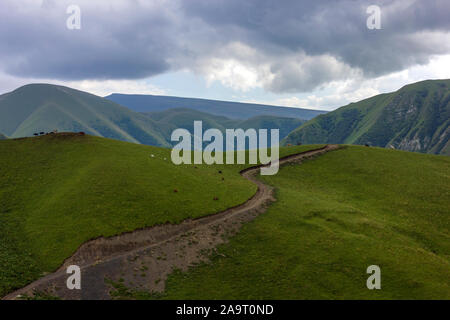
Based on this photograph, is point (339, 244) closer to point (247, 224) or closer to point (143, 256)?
point (247, 224)

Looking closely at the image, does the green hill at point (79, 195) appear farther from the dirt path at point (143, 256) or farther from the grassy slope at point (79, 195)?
the dirt path at point (143, 256)

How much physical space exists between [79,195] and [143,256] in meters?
19.2

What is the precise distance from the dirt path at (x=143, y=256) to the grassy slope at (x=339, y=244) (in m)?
2.20

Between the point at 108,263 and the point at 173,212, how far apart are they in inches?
544

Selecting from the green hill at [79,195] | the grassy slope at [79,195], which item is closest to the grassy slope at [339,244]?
the green hill at [79,195]

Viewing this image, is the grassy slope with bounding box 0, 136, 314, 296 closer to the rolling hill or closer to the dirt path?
the rolling hill

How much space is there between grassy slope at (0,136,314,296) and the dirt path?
5.57 feet

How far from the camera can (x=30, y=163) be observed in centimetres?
6606

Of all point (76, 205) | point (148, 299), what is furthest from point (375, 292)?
point (76, 205)

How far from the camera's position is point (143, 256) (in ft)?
125

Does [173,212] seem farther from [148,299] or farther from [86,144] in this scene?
[86,144]

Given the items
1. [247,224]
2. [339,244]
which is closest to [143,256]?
[247,224]

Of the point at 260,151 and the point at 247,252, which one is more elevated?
the point at 260,151

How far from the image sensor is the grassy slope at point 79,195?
128ft
